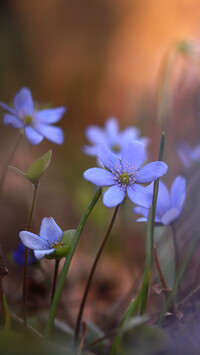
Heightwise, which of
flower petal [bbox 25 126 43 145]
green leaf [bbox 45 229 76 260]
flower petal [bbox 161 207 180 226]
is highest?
flower petal [bbox 25 126 43 145]

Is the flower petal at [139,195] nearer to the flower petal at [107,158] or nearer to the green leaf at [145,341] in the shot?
the flower petal at [107,158]

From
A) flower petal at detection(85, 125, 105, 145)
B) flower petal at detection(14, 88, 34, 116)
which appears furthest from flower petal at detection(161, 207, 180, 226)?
flower petal at detection(85, 125, 105, 145)

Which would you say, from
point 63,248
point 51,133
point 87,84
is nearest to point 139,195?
point 63,248

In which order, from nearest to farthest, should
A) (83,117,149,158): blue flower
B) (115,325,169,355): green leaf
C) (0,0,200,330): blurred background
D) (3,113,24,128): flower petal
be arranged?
(115,325,169,355): green leaf, (3,113,24,128): flower petal, (83,117,149,158): blue flower, (0,0,200,330): blurred background

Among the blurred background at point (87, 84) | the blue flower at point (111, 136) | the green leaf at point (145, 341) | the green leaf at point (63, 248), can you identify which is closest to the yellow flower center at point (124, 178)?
the green leaf at point (63, 248)

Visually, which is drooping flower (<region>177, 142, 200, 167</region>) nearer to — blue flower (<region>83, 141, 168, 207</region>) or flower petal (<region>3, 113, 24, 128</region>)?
blue flower (<region>83, 141, 168, 207</region>)

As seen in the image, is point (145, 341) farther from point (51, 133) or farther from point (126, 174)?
point (51, 133)
